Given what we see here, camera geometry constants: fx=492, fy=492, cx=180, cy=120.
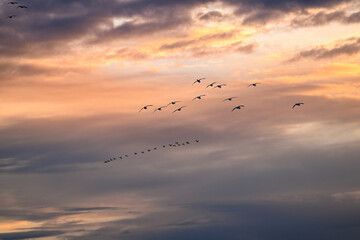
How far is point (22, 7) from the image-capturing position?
563 feet

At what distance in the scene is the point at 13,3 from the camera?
167 meters

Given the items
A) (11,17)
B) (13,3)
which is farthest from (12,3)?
(11,17)

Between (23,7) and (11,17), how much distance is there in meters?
8.22

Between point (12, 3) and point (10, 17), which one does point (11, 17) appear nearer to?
point (10, 17)

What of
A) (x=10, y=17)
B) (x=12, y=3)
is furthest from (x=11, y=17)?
(x=12, y=3)

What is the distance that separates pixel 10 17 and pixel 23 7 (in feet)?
24.4

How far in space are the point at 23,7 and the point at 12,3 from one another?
20.6 ft

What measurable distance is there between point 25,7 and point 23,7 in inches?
32.1

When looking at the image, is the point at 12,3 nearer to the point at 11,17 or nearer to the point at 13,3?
the point at 13,3

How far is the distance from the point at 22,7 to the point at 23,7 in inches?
17.6

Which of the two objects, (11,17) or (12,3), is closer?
(12,3)

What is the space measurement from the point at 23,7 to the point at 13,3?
542cm

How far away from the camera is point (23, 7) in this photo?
172000 mm

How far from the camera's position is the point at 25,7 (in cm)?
17262
